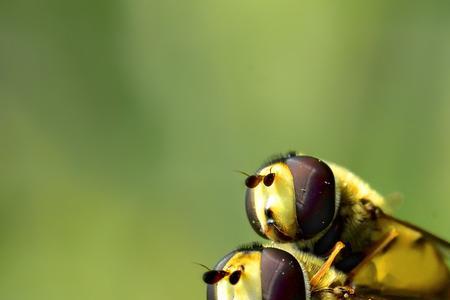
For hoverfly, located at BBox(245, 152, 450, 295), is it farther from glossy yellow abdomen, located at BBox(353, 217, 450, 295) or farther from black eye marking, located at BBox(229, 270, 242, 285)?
black eye marking, located at BBox(229, 270, 242, 285)

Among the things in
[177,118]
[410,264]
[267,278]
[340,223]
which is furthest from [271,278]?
[177,118]

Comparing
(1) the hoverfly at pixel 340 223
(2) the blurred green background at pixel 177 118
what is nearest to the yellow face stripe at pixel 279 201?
(1) the hoverfly at pixel 340 223

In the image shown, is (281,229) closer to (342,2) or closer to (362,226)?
(362,226)

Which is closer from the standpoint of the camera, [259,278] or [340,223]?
[259,278]

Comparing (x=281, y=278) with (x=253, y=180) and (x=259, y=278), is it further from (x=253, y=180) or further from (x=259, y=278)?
(x=253, y=180)

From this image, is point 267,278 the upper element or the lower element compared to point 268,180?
lower

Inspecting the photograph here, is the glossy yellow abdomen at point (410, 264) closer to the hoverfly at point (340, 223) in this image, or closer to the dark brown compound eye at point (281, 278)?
the hoverfly at point (340, 223)
